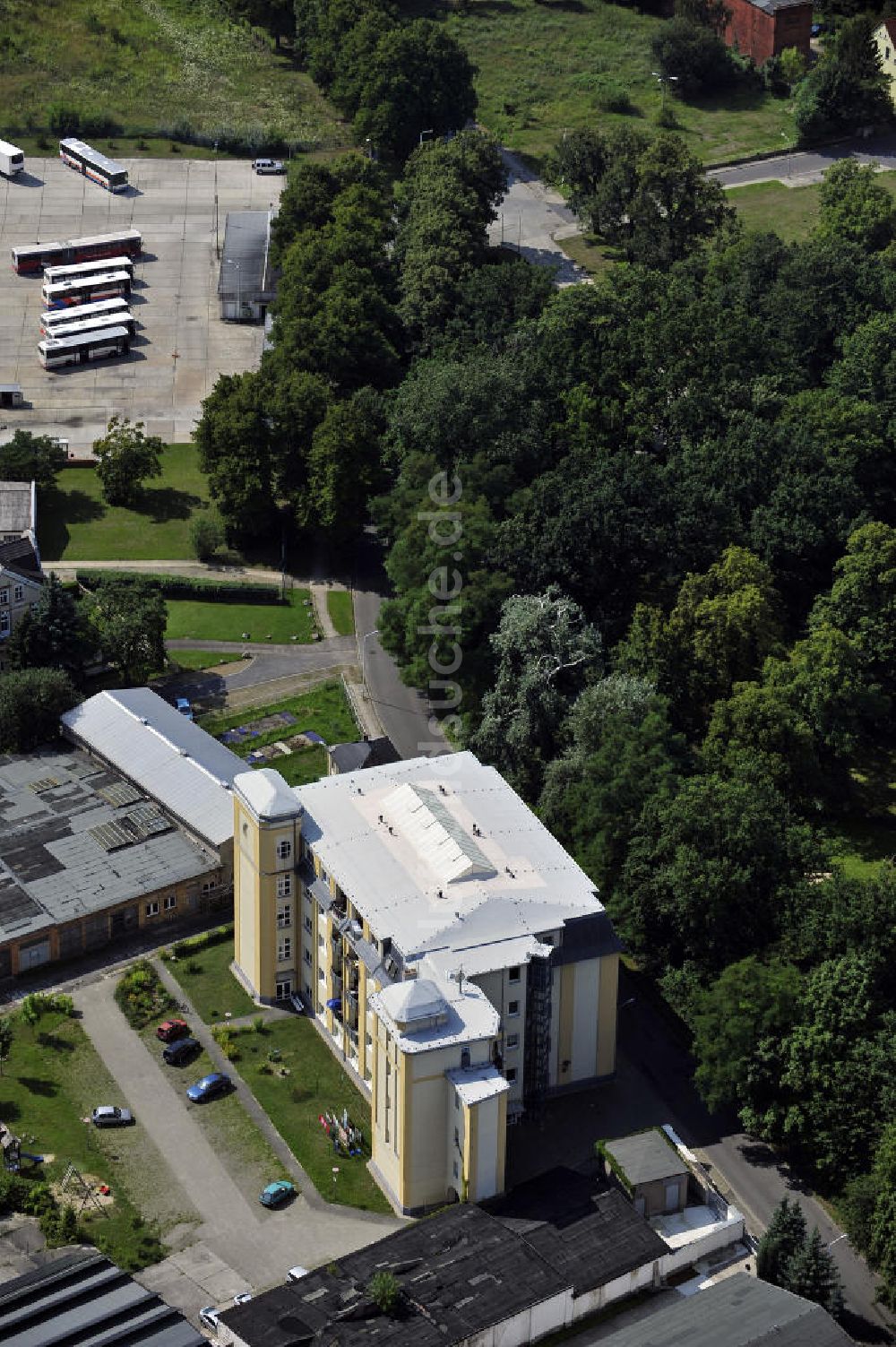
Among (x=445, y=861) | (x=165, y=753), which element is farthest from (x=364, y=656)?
(x=445, y=861)

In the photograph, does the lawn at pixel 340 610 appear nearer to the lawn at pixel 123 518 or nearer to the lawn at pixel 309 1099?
the lawn at pixel 123 518

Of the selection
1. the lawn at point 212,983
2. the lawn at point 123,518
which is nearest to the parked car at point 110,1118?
the lawn at point 212,983

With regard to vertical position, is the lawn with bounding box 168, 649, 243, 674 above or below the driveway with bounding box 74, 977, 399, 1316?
above

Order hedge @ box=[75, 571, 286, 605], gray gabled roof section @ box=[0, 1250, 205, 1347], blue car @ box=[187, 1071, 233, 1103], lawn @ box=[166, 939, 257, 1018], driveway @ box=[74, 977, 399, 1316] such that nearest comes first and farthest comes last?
gray gabled roof section @ box=[0, 1250, 205, 1347] < driveway @ box=[74, 977, 399, 1316] < blue car @ box=[187, 1071, 233, 1103] < lawn @ box=[166, 939, 257, 1018] < hedge @ box=[75, 571, 286, 605]

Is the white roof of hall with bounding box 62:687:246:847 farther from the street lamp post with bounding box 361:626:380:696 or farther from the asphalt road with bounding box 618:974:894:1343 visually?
the asphalt road with bounding box 618:974:894:1343

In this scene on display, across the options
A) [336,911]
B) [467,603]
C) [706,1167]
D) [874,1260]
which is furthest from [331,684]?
[874,1260]

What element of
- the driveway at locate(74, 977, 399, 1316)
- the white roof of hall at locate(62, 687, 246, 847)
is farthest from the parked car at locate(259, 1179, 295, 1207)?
→ the white roof of hall at locate(62, 687, 246, 847)
